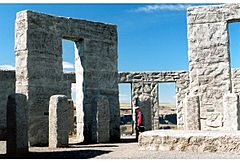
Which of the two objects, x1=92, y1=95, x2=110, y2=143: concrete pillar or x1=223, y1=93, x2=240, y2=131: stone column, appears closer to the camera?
x1=223, y1=93, x2=240, y2=131: stone column

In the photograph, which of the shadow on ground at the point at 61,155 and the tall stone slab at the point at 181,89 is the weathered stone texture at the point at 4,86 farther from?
the shadow on ground at the point at 61,155

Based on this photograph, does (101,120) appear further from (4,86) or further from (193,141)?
(4,86)

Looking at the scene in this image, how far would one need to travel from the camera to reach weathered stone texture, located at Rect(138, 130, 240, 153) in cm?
857

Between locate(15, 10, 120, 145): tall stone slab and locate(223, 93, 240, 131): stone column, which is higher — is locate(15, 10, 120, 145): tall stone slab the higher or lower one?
the higher one

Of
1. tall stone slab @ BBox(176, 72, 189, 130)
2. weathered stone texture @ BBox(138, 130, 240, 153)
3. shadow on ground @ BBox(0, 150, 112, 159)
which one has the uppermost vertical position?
tall stone slab @ BBox(176, 72, 189, 130)

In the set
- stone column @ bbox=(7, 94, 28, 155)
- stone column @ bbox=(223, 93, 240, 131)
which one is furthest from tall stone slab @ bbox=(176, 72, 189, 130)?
stone column @ bbox=(7, 94, 28, 155)

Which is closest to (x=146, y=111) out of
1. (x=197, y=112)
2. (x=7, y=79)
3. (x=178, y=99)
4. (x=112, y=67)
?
(x=112, y=67)

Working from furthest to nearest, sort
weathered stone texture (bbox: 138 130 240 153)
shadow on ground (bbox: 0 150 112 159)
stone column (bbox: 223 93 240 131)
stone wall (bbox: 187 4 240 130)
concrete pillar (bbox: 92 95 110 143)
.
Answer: concrete pillar (bbox: 92 95 110 143) → stone wall (bbox: 187 4 240 130) → stone column (bbox: 223 93 240 131) → shadow on ground (bbox: 0 150 112 159) → weathered stone texture (bbox: 138 130 240 153)

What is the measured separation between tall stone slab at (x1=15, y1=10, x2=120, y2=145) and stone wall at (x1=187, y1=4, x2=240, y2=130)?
118 inches

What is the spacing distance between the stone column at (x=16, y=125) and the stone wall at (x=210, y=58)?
5581 millimetres

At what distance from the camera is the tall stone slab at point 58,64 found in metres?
12.5

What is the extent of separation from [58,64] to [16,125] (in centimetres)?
415

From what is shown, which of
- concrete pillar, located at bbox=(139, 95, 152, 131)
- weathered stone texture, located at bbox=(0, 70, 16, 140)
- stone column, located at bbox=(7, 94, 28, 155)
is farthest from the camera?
weathered stone texture, located at bbox=(0, 70, 16, 140)

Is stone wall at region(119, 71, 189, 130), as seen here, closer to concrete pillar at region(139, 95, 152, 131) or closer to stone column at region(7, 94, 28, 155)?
concrete pillar at region(139, 95, 152, 131)
